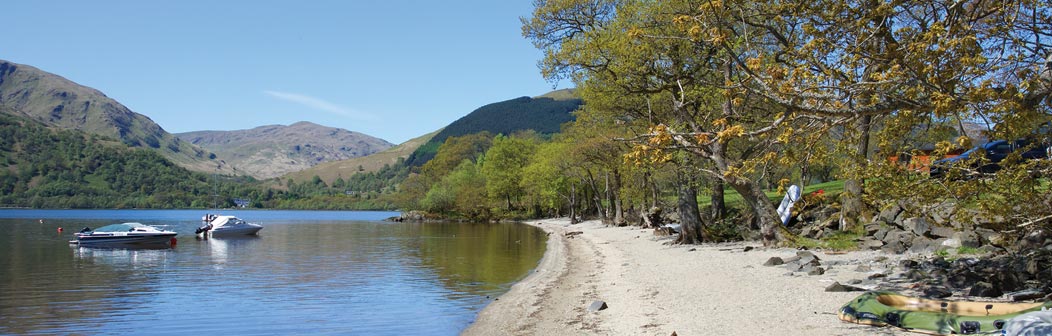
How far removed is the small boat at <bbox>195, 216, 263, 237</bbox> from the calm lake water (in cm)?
2194

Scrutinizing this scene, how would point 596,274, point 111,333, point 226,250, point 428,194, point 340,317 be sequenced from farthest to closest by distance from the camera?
point 428,194 < point 226,250 < point 596,274 < point 340,317 < point 111,333

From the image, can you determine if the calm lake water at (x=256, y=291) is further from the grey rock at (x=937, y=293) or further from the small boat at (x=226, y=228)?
the small boat at (x=226, y=228)

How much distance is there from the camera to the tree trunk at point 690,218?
28.9m

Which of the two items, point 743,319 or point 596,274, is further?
point 596,274

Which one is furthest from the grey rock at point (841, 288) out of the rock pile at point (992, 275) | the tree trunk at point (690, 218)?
the tree trunk at point (690, 218)

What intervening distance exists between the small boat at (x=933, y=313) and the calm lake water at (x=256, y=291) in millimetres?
8360

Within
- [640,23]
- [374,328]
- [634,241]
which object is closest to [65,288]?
[374,328]

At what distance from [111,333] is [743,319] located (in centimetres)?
1409

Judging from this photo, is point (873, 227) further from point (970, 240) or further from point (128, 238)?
point (128, 238)

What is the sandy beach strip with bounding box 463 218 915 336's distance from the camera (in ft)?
37.0

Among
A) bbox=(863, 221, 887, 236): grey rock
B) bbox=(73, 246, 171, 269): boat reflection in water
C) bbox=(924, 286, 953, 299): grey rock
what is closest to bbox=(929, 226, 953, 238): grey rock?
bbox=(863, 221, 887, 236): grey rock

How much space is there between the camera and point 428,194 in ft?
366

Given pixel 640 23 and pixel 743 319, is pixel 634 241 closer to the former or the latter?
pixel 640 23

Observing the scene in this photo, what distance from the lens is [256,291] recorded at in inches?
901
